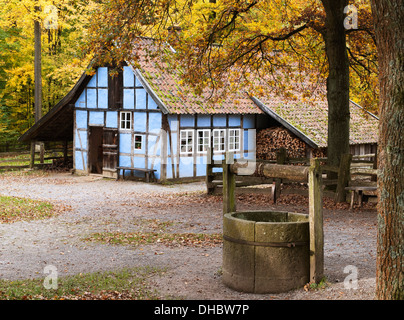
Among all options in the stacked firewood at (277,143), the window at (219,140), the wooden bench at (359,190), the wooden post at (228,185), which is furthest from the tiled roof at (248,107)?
the wooden post at (228,185)

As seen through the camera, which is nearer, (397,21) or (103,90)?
(397,21)

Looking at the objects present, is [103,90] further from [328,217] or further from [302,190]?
[328,217]

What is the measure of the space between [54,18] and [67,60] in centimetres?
550

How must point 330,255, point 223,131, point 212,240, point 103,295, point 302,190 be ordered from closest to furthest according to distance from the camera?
point 103,295 < point 330,255 < point 212,240 < point 302,190 < point 223,131

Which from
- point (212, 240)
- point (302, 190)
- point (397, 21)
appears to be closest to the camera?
point (397, 21)

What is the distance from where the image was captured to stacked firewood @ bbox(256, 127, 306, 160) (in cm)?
2522

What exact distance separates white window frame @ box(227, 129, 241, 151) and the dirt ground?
15.6 feet

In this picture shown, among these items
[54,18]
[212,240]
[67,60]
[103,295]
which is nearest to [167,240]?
[212,240]

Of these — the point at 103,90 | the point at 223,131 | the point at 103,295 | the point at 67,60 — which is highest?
the point at 67,60

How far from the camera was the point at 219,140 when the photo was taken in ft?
83.7

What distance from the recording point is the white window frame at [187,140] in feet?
78.7

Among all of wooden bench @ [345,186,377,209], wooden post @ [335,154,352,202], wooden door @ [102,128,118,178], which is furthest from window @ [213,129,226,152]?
wooden bench @ [345,186,377,209]

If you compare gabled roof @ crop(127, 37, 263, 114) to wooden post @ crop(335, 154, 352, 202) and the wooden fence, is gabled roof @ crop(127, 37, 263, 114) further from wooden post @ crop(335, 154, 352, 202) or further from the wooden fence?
the wooden fence
